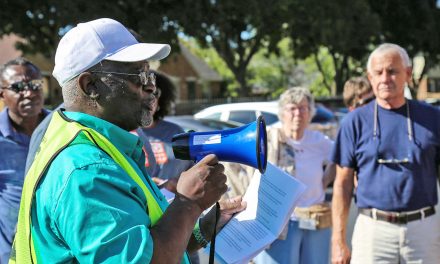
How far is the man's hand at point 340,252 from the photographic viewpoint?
3.73 m

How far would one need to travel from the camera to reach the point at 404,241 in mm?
3541

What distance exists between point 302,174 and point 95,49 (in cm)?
305

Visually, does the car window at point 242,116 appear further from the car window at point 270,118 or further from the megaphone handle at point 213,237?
the megaphone handle at point 213,237

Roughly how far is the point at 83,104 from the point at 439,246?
8.87 feet

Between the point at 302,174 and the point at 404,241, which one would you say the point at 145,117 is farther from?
the point at 302,174

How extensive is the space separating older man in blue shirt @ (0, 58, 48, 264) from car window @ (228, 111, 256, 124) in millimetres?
7996

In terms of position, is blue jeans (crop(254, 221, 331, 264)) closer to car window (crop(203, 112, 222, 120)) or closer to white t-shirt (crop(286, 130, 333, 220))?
white t-shirt (crop(286, 130, 333, 220))

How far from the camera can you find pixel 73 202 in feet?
4.82

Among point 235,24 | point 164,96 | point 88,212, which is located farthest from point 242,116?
point 235,24

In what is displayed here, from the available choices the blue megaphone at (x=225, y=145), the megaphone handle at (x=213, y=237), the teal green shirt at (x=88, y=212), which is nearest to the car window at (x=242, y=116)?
the megaphone handle at (x=213, y=237)

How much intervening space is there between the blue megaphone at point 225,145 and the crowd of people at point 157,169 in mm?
71

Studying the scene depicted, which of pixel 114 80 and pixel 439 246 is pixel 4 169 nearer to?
pixel 114 80

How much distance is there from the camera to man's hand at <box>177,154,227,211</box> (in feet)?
5.56

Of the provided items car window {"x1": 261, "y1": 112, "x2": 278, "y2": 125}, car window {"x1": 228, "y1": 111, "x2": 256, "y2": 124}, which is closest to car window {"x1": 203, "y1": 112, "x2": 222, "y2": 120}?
car window {"x1": 228, "y1": 111, "x2": 256, "y2": 124}
